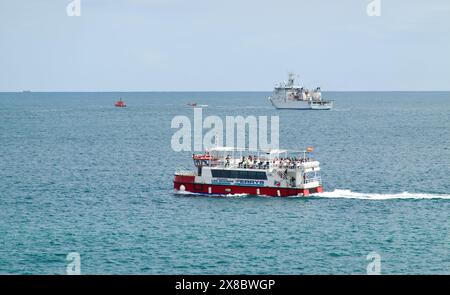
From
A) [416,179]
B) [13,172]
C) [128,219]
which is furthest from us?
[13,172]

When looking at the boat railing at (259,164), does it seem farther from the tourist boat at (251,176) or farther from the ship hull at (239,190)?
the ship hull at (239,190)

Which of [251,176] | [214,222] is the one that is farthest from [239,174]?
[214,222]

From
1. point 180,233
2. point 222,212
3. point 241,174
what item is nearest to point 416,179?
point 241,174

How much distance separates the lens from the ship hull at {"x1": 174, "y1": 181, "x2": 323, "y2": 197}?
80.4 meters

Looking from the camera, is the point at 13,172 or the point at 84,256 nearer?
the point at 84,256

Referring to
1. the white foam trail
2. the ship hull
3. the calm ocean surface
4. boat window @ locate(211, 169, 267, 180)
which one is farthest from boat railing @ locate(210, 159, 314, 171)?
the white foam trail

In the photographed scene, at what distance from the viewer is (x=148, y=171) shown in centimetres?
10906

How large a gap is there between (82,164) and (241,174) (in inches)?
1799

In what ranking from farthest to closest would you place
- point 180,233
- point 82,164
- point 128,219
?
1. point 82,164
2. point 128,219
3. point 180,233

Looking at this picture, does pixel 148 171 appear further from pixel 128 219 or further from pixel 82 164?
pixel 128 219

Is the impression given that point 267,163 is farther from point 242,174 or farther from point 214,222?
point 214,222

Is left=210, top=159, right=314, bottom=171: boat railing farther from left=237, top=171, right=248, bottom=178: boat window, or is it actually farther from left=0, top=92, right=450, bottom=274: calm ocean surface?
left=0, top=92, right=450, bottom=274: calm ocean surface

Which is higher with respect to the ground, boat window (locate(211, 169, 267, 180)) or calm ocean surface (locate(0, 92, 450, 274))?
boat window (locate(211, 169, 267, 180))
